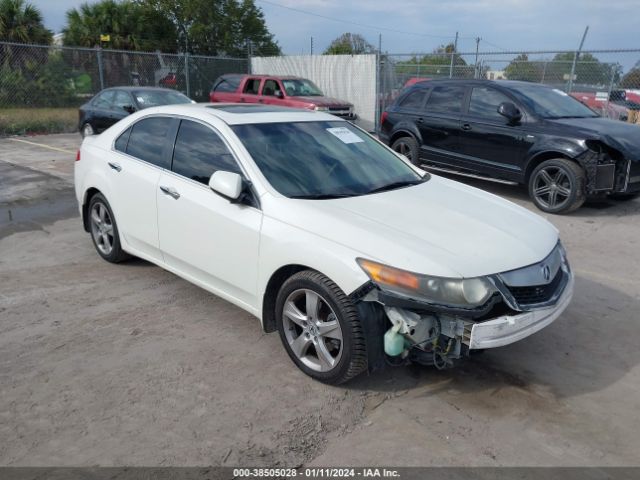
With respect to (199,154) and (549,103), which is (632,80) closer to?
(549,103)

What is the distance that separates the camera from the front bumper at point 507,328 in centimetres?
300

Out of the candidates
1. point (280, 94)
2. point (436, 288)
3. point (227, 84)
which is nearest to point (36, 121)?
point (227, 84)

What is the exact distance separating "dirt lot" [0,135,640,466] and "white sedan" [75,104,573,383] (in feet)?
1.02

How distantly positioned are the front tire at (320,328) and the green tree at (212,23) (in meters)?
31.5

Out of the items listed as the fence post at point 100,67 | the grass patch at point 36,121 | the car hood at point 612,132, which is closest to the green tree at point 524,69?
the car hood at point 612,132

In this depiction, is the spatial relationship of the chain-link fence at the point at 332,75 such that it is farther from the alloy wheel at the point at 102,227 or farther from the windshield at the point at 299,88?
the alloy wheel at the point at 102,227

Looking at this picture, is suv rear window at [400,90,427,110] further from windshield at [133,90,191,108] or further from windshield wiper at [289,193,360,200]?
windshield wiper at [289,193,360,200]

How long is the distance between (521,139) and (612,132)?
1.17 meters

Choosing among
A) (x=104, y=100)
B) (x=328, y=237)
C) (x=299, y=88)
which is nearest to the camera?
(x=328, y=237)

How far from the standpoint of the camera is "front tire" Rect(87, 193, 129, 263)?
201 inches

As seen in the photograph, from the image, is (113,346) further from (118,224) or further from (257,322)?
(118,224)

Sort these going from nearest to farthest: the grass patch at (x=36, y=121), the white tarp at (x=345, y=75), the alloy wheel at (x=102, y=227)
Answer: the alloy wheel at (x=102, y=227) → the grass patch at (x=36, y=121) → the white tarp at (x=345, y=75)

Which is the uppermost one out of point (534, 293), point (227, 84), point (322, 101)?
point (227, 84)

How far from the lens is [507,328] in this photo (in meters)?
3.07
